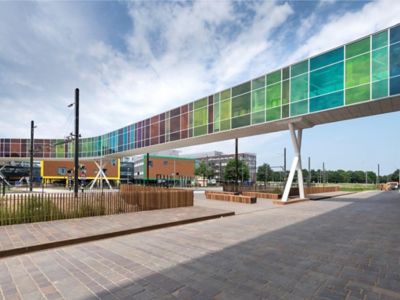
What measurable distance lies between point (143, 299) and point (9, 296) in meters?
2.21

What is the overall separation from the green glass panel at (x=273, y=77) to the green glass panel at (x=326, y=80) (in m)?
2.81

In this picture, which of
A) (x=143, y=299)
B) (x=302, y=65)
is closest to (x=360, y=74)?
(x=302, y=65)

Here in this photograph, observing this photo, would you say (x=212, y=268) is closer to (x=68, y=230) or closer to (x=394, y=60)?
(x=68, y=230)

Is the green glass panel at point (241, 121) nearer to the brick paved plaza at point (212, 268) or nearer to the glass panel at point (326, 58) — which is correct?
the glass panel at point (326, 58)

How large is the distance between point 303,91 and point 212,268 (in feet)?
57.4

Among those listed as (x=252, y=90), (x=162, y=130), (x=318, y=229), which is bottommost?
(x=318, y=229)

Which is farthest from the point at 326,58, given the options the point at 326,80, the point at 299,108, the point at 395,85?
the point at 395,85

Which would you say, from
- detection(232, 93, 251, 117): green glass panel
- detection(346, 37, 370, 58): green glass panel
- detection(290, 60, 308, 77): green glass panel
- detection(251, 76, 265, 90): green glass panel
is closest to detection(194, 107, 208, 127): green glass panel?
detection(232, 93, 251, 117): green glass panel

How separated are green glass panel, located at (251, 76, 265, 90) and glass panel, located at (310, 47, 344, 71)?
4357 mm

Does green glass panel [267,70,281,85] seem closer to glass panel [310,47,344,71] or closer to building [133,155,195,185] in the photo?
glass panel [310,47,344,71]

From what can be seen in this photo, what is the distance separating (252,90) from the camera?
78.0 feet

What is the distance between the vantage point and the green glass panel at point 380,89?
51.5 feet

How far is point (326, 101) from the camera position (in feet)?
60.6

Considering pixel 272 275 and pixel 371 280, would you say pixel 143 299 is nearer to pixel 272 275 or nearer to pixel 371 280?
pixel 272 275
